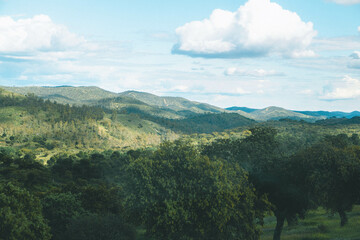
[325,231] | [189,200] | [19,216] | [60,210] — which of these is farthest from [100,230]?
[325,231]

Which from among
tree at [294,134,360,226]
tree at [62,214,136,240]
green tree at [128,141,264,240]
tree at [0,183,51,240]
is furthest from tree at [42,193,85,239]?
tree at [294,134,360,226]

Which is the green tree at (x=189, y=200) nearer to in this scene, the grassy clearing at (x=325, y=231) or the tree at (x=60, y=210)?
the grassy clearing at (x=325, y=231)

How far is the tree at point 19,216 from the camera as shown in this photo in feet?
88.5

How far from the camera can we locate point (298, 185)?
34438 millimetres

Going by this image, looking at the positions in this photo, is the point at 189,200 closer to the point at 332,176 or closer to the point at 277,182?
the point at 277,182

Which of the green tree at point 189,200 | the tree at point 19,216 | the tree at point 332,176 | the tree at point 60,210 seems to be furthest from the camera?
the tree at point 60,210

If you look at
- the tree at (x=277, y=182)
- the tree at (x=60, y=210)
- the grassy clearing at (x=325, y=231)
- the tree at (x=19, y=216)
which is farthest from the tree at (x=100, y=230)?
the grassy clearing at (x=325, y=231)

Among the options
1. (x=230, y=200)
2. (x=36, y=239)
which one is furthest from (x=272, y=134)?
(x=36, y=239)

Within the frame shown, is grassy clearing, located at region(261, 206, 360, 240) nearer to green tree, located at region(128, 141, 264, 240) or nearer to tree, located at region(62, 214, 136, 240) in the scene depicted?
green tree, located at region(128, 141, 264, 240)

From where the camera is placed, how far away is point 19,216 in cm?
2884

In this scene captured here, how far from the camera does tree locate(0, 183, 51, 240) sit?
26984mm

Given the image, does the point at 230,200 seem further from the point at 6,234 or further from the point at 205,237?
the point at 6,234

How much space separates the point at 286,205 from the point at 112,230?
17.9 meters

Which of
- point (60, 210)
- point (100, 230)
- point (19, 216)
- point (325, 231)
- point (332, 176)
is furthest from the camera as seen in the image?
point (60, 210)
